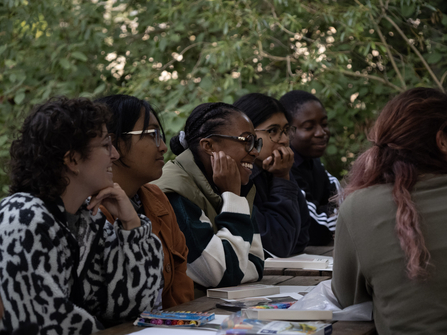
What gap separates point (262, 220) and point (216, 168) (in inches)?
21.3

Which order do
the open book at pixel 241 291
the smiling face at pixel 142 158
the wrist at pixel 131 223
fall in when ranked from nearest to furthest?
the wrist at pixel 131 223 < the open book at pixel 241 291 < the smiling face at pixel 142 158

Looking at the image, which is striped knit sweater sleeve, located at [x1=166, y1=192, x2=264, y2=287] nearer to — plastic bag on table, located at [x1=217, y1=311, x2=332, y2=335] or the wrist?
the wrist

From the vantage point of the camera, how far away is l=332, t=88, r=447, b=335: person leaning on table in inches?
65.6

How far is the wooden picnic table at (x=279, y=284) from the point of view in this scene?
167cm

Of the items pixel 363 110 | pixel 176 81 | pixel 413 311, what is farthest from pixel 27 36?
pixel 413 311

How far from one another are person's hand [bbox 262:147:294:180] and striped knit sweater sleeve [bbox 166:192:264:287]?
80 cm

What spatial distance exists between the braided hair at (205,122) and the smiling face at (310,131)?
1.34 meters

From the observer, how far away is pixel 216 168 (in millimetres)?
Result: 2621

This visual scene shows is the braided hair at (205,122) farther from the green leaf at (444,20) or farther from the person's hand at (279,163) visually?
the green leaf at (444,20)

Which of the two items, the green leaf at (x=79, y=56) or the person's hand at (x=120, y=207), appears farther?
the green leaf at (x=79, y=56)

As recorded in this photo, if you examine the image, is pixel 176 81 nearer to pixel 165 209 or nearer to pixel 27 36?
pixel 27 36

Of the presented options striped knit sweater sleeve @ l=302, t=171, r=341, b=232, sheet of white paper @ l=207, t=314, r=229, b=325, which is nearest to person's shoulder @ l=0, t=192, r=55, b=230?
sheet of white paper @ l=207, t=314, r=229, b=325

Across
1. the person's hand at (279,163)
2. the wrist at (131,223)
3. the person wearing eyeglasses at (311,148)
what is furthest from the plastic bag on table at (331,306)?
the person wearing eyeglasses at (311,148)

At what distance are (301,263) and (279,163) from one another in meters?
0.75
